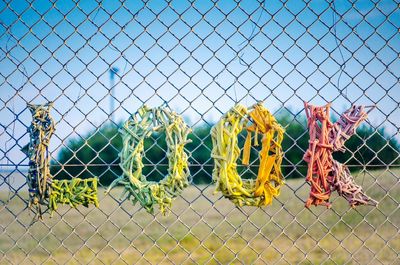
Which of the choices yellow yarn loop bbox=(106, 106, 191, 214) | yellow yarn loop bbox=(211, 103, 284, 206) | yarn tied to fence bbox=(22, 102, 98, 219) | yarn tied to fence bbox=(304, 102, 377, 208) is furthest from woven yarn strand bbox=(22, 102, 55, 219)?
yarn tied to fence bbox=(304, 102, 377, 208)

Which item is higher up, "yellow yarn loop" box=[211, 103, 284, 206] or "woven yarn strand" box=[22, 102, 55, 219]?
"yellow yarn loop" box=[211, 103, 284, 206]

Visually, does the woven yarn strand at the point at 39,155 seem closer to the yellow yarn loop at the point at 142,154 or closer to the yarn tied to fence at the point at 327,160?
the yellow yarn loop at the point at 142,154

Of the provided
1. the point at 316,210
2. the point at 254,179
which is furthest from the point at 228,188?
the point at 316,210

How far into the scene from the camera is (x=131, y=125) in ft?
7.92

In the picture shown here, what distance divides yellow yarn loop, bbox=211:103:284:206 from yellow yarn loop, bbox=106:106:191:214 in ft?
0.44

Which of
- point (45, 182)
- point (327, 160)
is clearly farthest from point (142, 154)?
point (327, 160)

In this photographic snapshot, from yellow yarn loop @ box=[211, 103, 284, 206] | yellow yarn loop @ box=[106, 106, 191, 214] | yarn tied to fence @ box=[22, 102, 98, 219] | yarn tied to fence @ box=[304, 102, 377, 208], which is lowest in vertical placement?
yarn tied to fence @ box=[22, 102, 98, 219]

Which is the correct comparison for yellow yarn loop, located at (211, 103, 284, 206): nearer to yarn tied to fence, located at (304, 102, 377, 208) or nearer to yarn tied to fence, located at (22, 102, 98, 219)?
yarn tied to fence, located at (304, 102, 377, 208)

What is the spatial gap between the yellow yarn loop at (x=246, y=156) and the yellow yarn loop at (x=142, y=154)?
135mm

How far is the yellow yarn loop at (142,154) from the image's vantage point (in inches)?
92.7

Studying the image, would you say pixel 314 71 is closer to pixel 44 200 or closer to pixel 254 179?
pixel 254 179

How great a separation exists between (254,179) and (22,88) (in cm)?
106

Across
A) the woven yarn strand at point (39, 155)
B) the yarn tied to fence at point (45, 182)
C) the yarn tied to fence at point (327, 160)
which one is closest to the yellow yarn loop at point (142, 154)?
the yarn tied to fence at point (45, 182)

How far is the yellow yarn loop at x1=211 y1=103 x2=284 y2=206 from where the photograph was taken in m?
2.39
